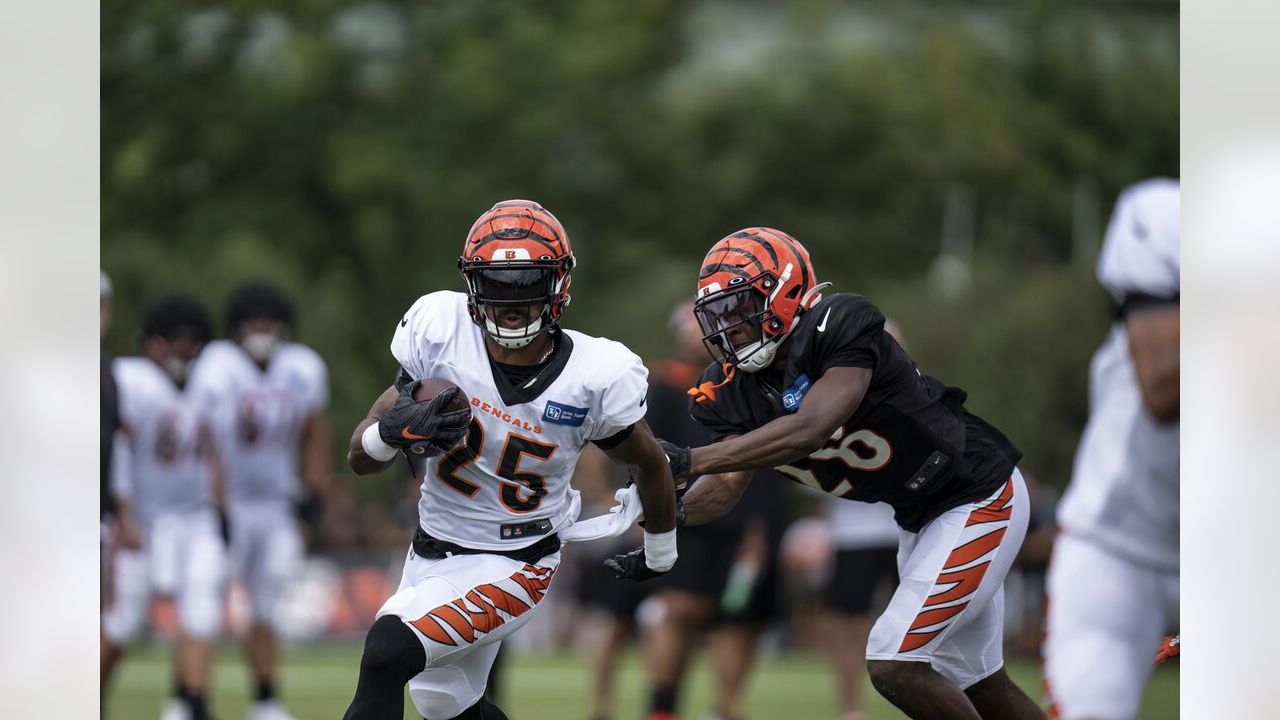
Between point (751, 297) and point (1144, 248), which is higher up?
point (1144, 248)

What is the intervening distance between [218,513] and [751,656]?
250 cm

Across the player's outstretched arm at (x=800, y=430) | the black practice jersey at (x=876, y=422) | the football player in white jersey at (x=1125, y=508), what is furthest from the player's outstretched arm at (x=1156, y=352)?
the player's outstretched arm at (x=800, y=430)

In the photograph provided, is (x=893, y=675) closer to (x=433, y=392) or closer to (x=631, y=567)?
(x=631, y=567)

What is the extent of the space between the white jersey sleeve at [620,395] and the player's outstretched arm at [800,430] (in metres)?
0.26

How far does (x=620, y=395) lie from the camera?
409 centimetres

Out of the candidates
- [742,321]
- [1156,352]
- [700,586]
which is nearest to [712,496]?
[742,321]

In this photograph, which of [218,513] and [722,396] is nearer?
[722,396]

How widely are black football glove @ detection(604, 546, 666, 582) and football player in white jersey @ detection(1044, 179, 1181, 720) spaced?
44.0 inches

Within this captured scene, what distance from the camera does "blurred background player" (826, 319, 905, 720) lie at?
23.0 ft

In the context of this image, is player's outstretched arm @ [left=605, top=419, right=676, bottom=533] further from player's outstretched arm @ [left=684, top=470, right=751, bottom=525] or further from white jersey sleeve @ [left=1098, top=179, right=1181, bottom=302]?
white jersey sleeve @ [left=1098, top=179, right=1181, bottom=302]

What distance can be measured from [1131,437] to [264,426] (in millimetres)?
4386
